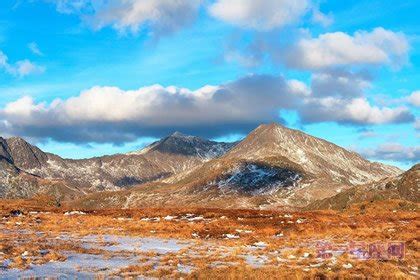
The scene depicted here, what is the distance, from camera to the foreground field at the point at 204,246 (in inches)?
947

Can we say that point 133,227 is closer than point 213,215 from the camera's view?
Yes

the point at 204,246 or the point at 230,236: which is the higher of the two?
the point at 230,236

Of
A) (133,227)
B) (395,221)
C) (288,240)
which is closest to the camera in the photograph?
(288,240)

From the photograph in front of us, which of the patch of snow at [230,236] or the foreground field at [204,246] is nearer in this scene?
the foreground field at [204,246]

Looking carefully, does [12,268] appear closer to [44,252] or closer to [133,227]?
[44,252]

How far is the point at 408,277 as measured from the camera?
2294cm

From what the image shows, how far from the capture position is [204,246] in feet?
119

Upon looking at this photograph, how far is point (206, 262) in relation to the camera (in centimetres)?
2775

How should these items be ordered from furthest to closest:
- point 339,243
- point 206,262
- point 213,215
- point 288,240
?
point 213,215 → point 288,240 → point 339,243 → point 206,262

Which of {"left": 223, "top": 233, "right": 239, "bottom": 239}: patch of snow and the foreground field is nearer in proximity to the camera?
the foreground field

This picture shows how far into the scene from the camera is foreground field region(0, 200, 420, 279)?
78.9 feet

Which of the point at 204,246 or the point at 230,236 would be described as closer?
the point at 204,246

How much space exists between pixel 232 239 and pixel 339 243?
9.88 meters

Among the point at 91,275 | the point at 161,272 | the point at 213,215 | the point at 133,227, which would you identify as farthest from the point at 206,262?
the point at 213,215
